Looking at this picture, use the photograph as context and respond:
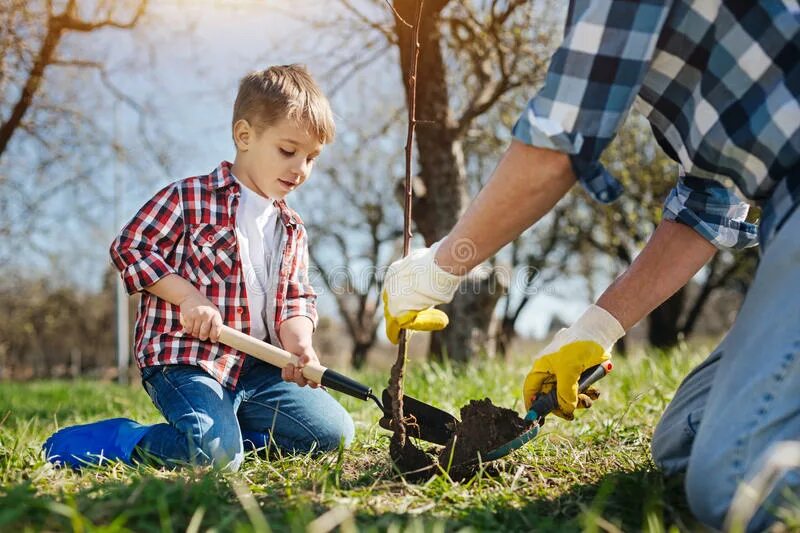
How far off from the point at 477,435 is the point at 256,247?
3.73 feet

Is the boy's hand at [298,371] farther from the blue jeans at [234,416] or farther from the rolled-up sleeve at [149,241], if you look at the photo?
the rolled-up sleeve at [149,241]

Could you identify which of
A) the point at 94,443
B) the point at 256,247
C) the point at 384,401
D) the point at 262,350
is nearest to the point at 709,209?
the point at 384,401

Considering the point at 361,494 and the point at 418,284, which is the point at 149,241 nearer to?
the point at 418,284

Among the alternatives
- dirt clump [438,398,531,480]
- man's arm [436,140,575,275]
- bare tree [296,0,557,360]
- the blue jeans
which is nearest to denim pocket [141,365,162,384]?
the blue jeans

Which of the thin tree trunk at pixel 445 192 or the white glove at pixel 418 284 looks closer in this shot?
the white glove at pixel 418 284

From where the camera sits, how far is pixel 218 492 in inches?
66.7

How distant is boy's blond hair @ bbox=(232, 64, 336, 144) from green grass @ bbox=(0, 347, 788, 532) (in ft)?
3.93

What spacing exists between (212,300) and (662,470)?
5.16 ft

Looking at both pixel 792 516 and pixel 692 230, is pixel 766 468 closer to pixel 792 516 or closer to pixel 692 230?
pixel 792 516

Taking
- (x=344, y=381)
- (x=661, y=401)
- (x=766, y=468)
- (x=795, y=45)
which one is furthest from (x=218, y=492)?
(x=661, y=401)

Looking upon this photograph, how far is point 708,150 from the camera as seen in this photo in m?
1.74

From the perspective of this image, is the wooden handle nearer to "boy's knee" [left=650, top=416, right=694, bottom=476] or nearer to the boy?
the boy

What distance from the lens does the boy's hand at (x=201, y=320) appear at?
2260mm

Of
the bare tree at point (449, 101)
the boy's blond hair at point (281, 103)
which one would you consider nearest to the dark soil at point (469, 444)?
the boy's blond hair at point (281, 103)
